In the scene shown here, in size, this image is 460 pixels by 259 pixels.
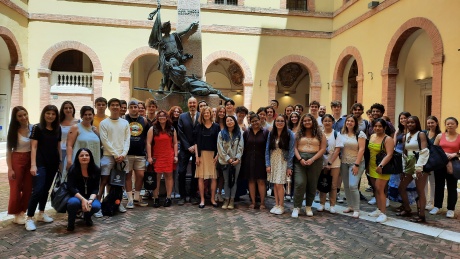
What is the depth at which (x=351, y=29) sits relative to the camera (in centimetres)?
1572

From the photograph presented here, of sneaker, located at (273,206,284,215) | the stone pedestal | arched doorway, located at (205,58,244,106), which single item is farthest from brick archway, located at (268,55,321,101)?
sneaker, located at (273,206,284,215)

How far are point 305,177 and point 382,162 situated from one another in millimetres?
1114

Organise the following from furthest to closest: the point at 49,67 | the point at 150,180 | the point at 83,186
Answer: the point at 49,67
the point at 150,180
the point at 83,186

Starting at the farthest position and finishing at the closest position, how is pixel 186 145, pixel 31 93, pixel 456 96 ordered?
pixel 31 93, pixel 456 96, pixel 186 145

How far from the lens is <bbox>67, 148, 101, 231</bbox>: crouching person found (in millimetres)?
4168

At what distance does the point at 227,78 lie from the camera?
21.6 meters

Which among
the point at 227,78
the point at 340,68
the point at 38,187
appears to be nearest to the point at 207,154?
the point at 38,187

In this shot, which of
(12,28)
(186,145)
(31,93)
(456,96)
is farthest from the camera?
(31,93)

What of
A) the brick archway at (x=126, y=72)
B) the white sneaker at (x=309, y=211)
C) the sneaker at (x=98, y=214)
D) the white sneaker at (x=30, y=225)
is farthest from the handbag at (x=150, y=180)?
the brick archway at (x=126, y=72)

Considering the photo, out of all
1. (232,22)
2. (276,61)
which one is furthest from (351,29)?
(232,22)

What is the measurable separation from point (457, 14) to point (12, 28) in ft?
54.9

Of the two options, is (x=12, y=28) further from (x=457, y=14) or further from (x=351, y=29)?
(x=457, y=14)

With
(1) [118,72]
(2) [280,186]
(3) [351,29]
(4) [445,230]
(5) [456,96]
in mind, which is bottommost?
(4) [445,230]

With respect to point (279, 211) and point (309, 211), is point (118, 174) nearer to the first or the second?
point (279, 211)
